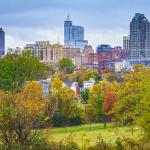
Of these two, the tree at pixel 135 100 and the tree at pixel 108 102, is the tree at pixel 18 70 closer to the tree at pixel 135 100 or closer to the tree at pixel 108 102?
the tree at pixel 108 102

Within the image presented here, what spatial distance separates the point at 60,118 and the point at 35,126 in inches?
971

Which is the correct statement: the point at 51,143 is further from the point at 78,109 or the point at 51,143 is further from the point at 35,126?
→ the point at 78,109

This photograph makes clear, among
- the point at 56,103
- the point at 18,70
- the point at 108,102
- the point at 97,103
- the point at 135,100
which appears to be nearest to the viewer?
the point at 135,100

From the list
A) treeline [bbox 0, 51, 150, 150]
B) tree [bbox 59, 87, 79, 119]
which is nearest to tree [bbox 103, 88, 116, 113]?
treeline [bbox 0, 51, 150, 150]

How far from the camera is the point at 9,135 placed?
18.3m

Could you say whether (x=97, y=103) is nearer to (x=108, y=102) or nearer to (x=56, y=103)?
(x=108, y=102)

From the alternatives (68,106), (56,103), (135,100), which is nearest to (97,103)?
(68,106)

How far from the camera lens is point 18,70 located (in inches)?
2778

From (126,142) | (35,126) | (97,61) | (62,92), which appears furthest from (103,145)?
(97,61)

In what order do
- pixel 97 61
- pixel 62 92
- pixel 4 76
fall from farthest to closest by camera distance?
pixel 97 61
pixel 4 76
pixel 62 92

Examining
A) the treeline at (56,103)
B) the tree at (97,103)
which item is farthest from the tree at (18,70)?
the tree at (97,103)

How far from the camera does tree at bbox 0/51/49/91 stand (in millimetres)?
63906

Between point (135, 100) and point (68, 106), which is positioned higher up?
point (135, 100)

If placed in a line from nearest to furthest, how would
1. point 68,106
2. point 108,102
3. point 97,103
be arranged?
point 108,102
point 68,106
point 97,103
